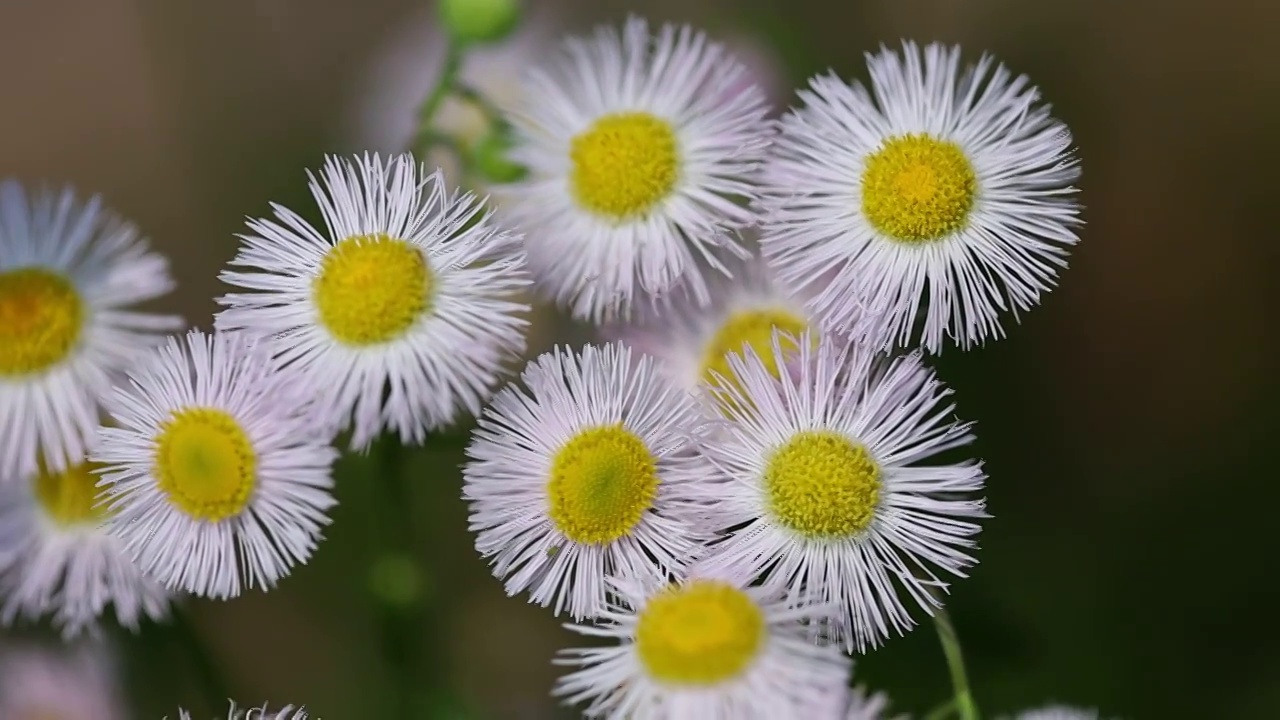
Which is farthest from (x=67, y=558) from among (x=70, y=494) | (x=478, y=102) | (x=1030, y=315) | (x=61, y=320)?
(x=1030, y=315)

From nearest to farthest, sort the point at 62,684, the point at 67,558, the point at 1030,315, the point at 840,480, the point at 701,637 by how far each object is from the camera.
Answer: the point at 701,637, the point at 840,480, the point at 67,558, the point at 62,684, the point at 1030,315

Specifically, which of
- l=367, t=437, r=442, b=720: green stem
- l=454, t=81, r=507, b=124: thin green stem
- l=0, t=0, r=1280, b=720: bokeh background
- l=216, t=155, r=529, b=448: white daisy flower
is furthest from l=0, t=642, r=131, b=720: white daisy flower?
l=454, t=81, r=507, b=124: thin green stem


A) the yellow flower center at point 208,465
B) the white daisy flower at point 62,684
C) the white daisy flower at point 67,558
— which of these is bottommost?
the white daisy flower at point 62,684

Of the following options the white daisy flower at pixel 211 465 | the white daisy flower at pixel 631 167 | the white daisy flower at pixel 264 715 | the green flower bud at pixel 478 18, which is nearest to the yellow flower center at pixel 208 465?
the white daisy flower at pixel 211 465

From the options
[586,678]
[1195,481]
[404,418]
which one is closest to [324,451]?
[404,418]

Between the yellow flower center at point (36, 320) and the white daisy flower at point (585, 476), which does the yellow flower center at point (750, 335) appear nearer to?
the white daisy flower at point (585, 476)

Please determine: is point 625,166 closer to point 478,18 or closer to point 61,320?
point 478,18

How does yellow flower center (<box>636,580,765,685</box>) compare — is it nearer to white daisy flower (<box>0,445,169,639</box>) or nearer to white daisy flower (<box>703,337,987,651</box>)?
white daisy flower (<box>703,337,987,651</box>)

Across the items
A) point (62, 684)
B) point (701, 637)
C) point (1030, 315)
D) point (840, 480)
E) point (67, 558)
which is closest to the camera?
point (701, 637)
